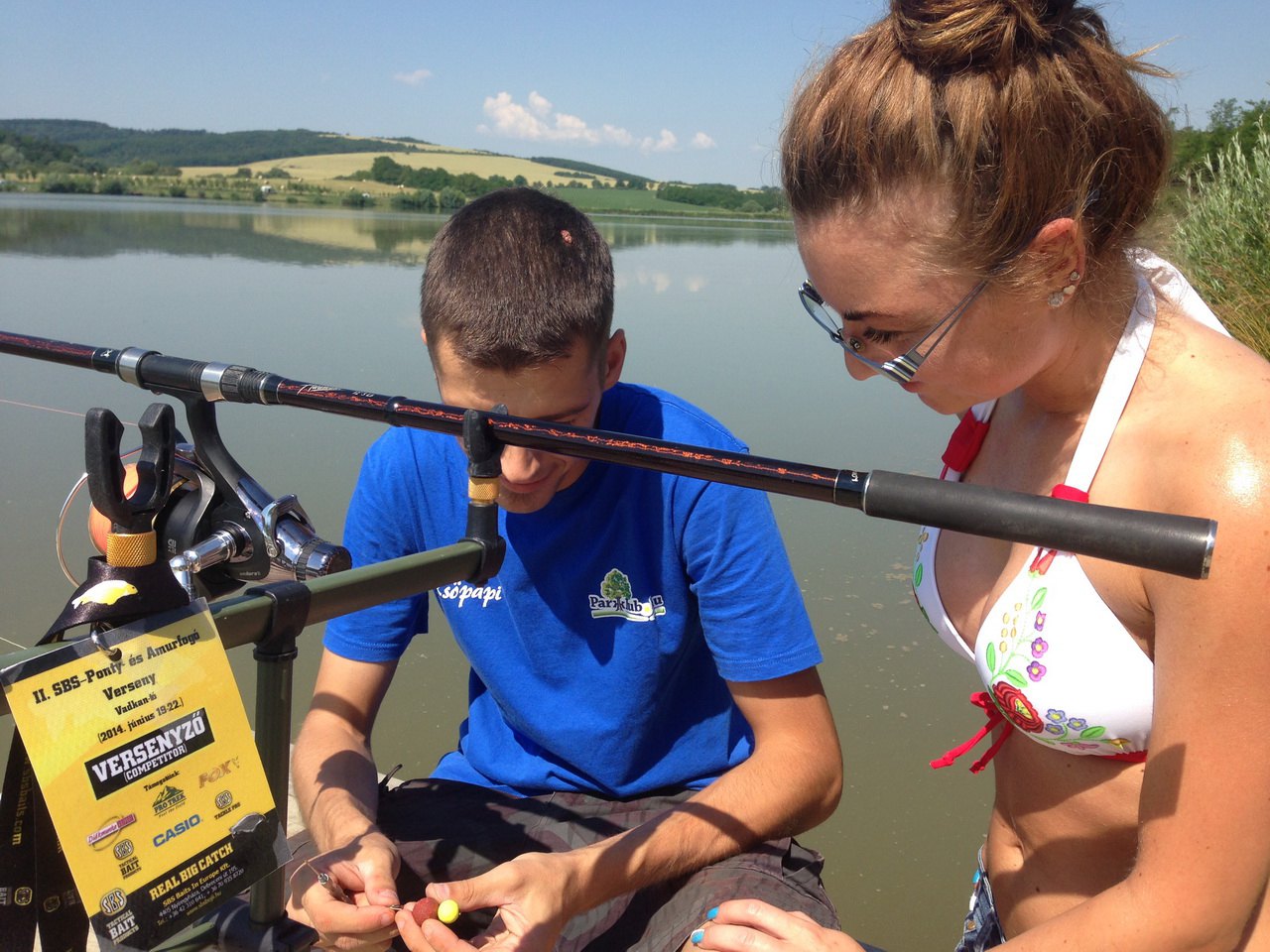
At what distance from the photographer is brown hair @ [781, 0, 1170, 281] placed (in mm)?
1229

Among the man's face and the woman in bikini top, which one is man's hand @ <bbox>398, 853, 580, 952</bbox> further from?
the man's face

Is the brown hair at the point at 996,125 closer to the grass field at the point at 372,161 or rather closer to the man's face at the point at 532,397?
the man's face at the point at 532,397

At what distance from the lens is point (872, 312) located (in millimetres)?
1311

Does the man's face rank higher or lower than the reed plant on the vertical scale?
lower

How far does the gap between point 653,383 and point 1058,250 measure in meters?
6.43

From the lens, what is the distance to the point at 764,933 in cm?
129

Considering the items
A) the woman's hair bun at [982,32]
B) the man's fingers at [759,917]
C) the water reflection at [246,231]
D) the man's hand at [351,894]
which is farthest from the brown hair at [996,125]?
the water reflection at [246,231]

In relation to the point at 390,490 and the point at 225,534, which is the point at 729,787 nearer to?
the point at 390,490

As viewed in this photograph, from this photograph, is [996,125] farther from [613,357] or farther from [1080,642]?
[613,357]

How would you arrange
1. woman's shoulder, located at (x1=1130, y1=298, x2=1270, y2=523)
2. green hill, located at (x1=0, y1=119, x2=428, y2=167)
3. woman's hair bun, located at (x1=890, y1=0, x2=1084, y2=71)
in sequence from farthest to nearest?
green hill, located at (x1=0, y1=119, x2=428, y2=167)
woman's hair bun, located at (x1=890, y1=0, x2=1084, y2=71)
woman's shoulder, located at (x1=1130, y1=298, x2=1270, y2=523)

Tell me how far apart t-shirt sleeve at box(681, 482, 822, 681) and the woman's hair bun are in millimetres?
723

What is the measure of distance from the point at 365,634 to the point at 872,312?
112cm

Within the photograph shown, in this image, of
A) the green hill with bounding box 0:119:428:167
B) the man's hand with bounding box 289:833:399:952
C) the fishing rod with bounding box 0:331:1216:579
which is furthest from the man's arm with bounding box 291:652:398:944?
the green hill with bounding box 0:119:428:167

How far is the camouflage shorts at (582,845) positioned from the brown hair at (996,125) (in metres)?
1.00
